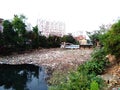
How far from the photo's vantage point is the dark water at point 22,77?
A: 1295 centimetres

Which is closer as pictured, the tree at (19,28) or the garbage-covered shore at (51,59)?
the garbage-covered shore at (51,59)

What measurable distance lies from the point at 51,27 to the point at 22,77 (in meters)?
63.9

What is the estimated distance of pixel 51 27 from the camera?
79250mm

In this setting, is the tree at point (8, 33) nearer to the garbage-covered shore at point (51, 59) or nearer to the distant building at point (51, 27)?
the garbage-covered shore at point (51, 59)

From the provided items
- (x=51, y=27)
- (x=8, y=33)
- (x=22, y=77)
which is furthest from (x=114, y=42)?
(x=51, y=27)

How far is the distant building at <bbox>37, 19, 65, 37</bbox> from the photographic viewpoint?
3004 inches

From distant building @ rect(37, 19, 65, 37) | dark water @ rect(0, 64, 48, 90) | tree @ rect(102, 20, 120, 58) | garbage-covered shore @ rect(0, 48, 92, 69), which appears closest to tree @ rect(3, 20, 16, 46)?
garbage-covered shore @ rect(0, 48, 92, 69)

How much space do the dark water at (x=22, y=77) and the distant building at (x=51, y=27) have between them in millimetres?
55803

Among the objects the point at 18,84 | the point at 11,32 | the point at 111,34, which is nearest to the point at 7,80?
the point at 18,84

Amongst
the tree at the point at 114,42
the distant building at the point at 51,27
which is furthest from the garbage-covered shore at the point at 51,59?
the distant building at the point at 51,27

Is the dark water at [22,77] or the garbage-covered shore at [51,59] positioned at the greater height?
the garbage-covered shore at [51,59]

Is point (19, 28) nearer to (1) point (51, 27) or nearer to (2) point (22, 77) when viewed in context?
(2) point (22, 77)

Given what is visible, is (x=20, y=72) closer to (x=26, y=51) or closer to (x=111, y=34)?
(x=111, y=34)

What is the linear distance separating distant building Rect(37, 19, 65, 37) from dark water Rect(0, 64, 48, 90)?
55.8 metres
